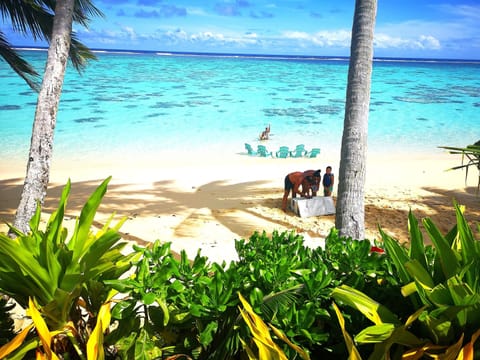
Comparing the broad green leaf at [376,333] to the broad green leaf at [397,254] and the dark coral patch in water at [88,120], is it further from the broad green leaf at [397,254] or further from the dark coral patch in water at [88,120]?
the dark coral patch in water at [88,120]

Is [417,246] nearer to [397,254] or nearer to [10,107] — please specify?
[397,254]

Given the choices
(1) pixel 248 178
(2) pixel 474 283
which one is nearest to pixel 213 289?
(2) pixel 474 283

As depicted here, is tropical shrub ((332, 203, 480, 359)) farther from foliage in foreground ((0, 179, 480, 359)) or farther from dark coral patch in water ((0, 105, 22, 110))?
dark coral patch in water ((0, 105, 22, 110))

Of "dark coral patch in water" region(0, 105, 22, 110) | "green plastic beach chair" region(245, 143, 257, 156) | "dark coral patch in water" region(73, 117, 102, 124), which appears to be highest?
"dark coral patch in water" region(0, 105, 22, 110)

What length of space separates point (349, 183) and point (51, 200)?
6425mm

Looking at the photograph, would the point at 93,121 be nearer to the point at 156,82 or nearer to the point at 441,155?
the point at 441,155

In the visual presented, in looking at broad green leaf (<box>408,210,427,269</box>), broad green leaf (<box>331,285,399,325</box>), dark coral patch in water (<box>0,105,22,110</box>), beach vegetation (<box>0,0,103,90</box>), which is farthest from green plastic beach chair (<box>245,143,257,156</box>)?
dark coral patch in water (<box>0,105,22,110</box>)

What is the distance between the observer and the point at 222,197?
949cm

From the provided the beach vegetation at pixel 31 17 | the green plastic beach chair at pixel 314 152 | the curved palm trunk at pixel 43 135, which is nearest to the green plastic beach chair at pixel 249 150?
the green plastic beach chair at pixel 314 152

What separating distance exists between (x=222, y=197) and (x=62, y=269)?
305 inches

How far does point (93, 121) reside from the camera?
2211 cm

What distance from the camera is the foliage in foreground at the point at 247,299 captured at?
145 centimetres

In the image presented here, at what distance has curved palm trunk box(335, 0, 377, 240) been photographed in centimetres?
510

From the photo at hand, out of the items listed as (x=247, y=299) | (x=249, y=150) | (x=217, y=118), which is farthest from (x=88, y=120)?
(x=247, y=299)
